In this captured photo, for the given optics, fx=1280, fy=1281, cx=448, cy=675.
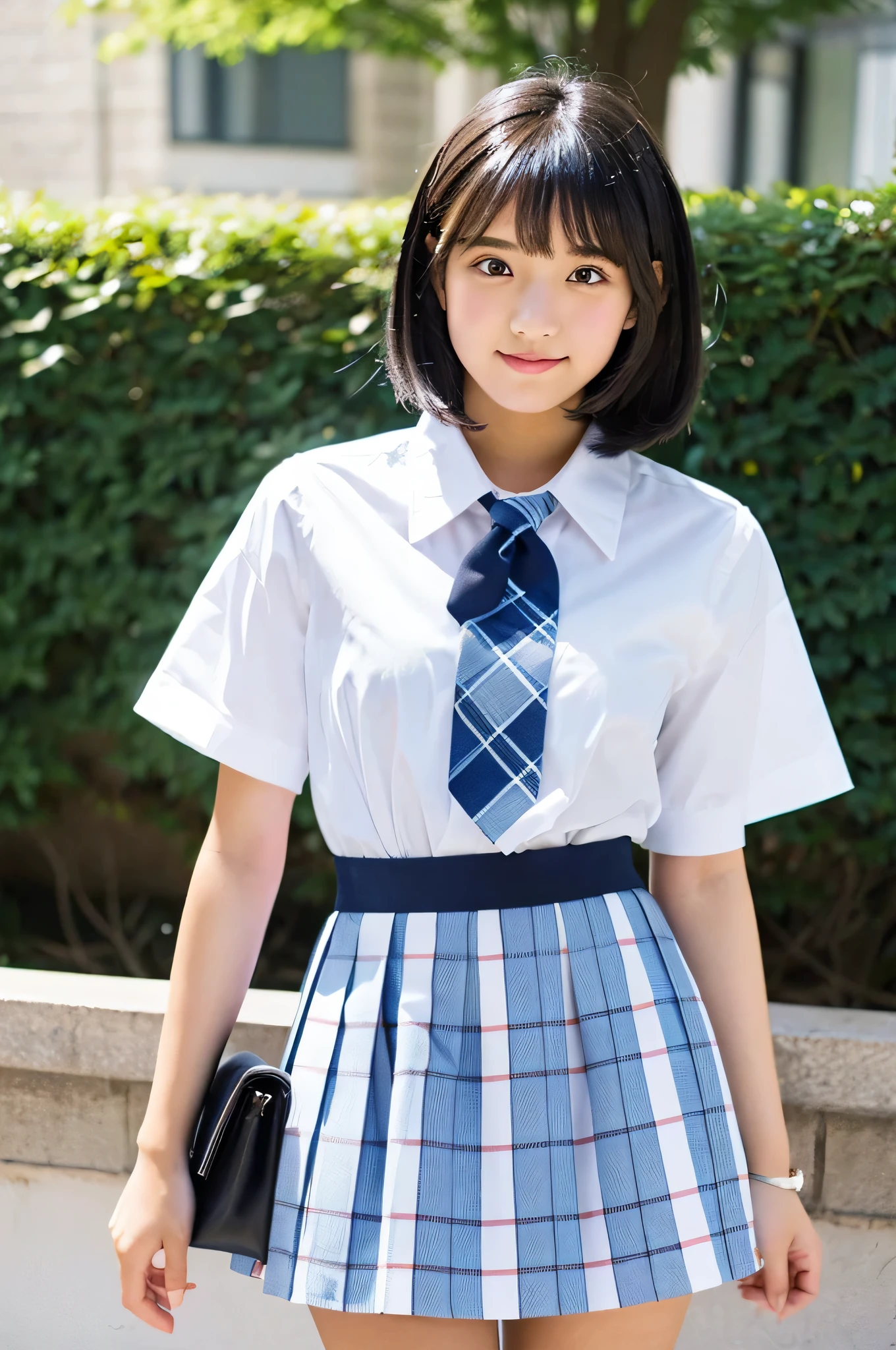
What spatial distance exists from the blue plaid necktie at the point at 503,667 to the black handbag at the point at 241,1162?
0.37 m

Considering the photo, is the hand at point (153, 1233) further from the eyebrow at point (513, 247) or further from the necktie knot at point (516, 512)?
the eyebrow at point (513, 247)

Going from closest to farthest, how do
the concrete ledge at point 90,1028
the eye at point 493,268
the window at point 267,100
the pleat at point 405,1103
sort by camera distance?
the pleat at point 405,1103
the eye at point 493,268
the concrete ledge at point 90,1028
the window at point 267,100

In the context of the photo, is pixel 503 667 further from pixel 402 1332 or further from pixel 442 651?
pixel 402 1332

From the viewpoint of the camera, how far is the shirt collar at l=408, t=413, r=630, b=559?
1.41 m

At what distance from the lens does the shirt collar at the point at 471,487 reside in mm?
1411

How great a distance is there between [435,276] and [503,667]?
1.60 ft

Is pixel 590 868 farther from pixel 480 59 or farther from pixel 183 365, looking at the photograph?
pixel 480 59

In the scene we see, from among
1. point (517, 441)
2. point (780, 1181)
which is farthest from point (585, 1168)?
point (517, 441)

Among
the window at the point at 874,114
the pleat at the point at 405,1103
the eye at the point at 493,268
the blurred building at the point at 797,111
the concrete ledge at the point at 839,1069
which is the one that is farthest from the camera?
the blurred building at the point at 797,111

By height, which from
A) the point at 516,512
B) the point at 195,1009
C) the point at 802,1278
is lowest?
the point at 802,1278

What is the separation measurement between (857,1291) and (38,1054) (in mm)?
1418

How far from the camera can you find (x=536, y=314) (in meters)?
1.35

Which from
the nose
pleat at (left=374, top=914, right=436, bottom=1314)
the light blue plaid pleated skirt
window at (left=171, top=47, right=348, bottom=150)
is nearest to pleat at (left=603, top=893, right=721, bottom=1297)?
the light blue plaid pleated skirt

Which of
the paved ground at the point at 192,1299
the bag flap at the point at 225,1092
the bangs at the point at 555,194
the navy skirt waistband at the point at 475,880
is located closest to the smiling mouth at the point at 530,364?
the bangs at the point at 555,194
